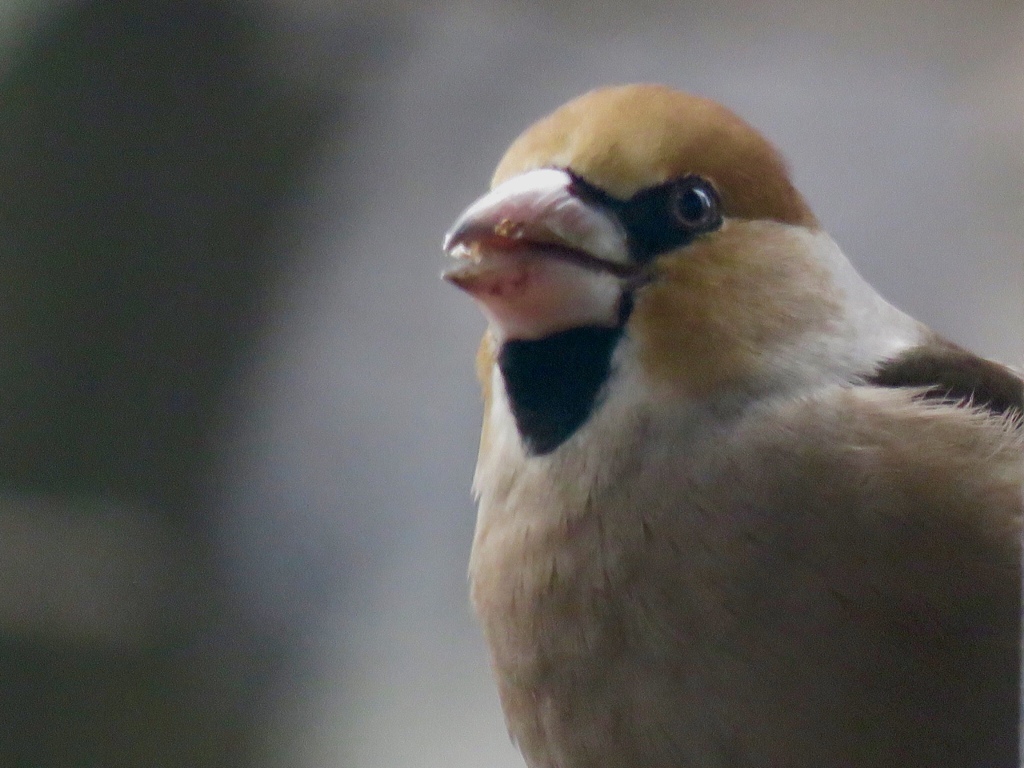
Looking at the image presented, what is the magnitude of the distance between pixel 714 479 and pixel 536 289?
0.17 m

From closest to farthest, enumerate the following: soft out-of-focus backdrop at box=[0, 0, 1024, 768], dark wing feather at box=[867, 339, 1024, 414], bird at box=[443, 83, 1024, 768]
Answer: bird at box=[443, 83, 1024, 768] < dark wing feather at box=[867, 339, 1024, 414] < soft out-of-focus backdrop at box=[0, 0, 1024, 768]

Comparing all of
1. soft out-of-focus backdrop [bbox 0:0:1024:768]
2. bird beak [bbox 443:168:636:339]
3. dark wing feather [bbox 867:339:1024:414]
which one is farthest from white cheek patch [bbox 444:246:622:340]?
soft out-of-focus backdrop [bbox 0:0:1024:768]

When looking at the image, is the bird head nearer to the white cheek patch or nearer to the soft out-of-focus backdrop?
the white cheek patch

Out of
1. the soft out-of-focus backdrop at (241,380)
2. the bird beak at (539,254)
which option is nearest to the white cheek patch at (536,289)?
the bird beak at (539,254)

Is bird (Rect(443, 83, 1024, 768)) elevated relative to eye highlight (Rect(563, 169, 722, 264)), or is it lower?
lower

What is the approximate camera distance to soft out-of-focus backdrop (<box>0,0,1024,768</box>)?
1131 millimetres

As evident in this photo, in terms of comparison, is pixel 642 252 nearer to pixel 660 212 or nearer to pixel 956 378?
pixel 660 212

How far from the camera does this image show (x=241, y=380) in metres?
1.27

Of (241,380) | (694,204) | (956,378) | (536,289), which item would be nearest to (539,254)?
(536,289)

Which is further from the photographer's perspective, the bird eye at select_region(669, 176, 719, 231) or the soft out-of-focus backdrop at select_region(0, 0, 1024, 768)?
the soft out-of-focus backdrop at select_region(0, 0, 1024, 768)

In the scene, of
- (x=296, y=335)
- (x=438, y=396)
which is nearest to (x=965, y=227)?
(x=438, y=396)

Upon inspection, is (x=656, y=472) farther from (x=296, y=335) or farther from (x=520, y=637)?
(x=296, y=335)

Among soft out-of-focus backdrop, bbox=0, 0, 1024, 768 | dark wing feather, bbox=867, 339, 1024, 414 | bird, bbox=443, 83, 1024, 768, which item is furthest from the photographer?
soft out-of-focus backdrop, bbox=0, 0, 1024, 768

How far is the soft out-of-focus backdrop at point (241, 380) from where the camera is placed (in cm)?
113
